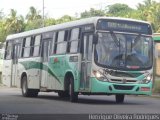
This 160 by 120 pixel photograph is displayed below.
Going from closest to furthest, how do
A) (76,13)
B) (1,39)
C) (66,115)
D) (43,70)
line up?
(66,115)
(43,70)
(1,39)
(76,13)

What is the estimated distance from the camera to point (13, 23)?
89688mm

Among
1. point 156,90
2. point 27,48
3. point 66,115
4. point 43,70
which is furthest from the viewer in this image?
point 156,90

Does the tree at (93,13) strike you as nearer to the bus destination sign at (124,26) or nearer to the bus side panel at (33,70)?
the bus side panel at (33,70)

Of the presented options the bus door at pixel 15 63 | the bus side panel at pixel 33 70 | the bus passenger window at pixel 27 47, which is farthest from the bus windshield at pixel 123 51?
the bus door at pixel 15 63

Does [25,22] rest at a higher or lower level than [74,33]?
higher

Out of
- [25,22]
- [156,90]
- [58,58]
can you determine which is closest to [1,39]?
[25,22]

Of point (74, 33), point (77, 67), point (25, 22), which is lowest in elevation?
point (77, 67)

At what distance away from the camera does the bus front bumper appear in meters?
20.1

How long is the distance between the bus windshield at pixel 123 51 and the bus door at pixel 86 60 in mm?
364

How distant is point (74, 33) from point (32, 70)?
493cm

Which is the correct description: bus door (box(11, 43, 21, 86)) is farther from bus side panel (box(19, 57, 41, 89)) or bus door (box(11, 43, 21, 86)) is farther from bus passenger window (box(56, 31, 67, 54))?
bus passenger window (box(56, 31, 67, 54))

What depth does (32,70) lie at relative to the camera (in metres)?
26.1

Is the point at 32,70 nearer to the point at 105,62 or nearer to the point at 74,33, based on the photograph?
the point at 74,33

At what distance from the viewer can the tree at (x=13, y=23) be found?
292 feet
